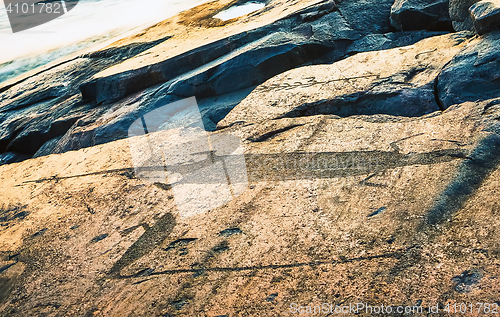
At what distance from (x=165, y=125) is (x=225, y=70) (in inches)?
28.2

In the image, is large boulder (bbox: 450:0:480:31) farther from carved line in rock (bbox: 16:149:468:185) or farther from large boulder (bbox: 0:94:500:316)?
carved line in rock (bbox: 16:149:468:185)

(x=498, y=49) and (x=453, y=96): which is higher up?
(x=498, y=49)

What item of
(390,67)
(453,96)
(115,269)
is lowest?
(115,269)

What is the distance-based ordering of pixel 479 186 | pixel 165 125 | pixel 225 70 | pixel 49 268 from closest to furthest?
pixel 479 186, pixel 49 268, pixel 165 125, pixel 225 70

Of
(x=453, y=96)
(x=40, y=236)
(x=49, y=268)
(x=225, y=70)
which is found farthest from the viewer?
(x=225, y=70)

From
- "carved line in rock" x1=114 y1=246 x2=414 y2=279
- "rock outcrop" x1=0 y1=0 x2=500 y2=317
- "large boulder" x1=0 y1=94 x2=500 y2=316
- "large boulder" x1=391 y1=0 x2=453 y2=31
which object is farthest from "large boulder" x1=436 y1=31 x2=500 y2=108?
"carved line in rock" x1=114 y1=246 x2=414 y2=279

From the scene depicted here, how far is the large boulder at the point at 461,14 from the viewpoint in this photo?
291 cm

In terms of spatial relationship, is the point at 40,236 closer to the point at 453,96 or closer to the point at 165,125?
the point at 165,125

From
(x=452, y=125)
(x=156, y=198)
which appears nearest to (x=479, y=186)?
(x=452, y=125)

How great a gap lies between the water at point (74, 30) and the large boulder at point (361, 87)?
359 cm

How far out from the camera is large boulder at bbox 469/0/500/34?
2.38 metres

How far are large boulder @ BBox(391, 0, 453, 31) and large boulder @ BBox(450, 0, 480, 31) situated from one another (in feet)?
0.90

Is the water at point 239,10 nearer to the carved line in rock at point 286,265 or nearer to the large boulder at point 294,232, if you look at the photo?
the large boulder at point 294,232

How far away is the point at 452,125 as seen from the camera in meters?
2.03
